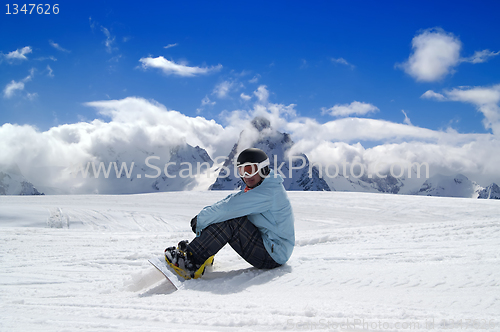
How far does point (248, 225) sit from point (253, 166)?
524mm

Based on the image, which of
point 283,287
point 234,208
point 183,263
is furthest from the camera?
point 183,263

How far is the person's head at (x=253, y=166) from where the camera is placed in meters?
2.77

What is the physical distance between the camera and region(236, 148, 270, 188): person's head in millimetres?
2766

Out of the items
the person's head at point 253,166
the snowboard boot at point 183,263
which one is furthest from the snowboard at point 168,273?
the person's head at point 253,166

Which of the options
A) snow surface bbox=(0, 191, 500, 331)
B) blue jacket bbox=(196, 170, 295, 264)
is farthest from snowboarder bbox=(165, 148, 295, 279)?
snow surface bbox=(0, 191, 500, 331)

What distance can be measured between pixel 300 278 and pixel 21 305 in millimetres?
2156

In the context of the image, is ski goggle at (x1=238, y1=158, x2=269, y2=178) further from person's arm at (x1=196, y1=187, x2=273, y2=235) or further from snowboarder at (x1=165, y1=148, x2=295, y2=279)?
person's arm at (x1=196, y1=187, x2=273, y2=235)

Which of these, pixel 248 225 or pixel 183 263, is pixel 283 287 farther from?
pixel 183 263

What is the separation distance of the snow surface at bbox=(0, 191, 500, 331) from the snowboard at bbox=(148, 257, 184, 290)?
0.08 meters

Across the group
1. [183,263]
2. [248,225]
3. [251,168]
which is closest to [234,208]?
[248,225]

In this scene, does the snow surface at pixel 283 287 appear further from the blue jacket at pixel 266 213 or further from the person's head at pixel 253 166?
the person's head at pixel 253 166

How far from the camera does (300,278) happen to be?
8.82ft

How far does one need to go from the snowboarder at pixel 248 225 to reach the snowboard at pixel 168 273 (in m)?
0.05

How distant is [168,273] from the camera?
265 cm
